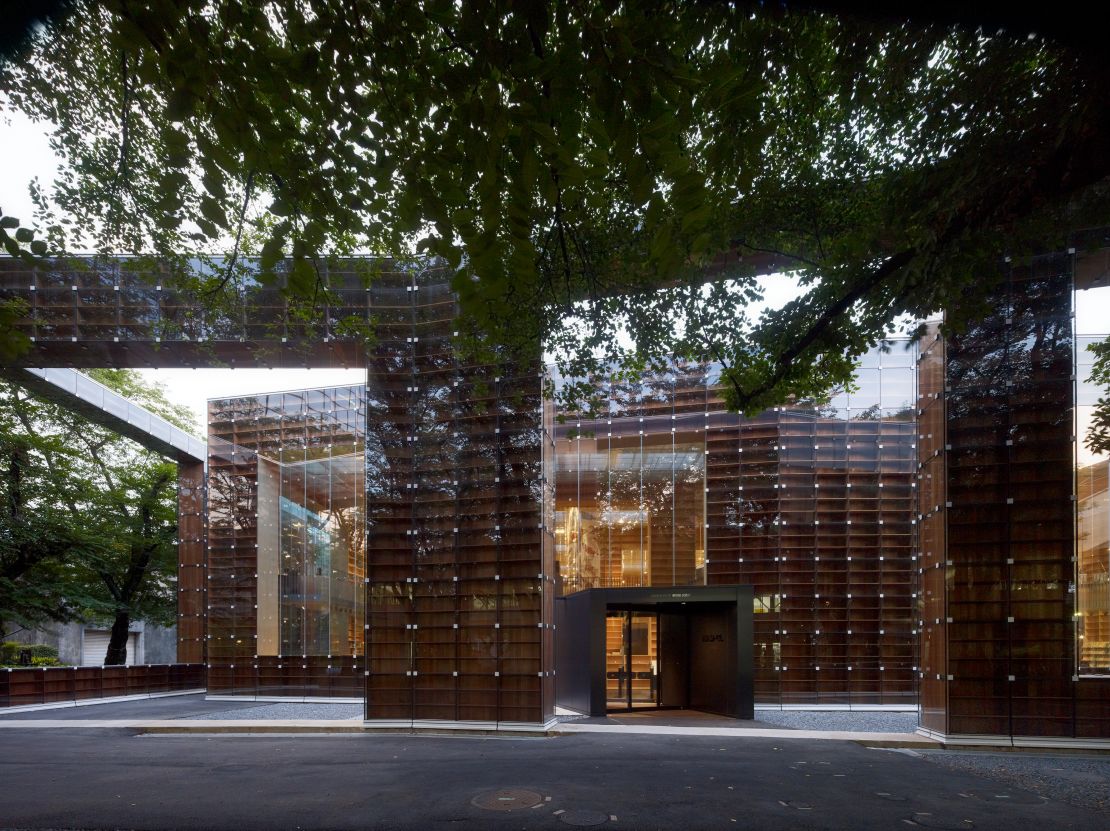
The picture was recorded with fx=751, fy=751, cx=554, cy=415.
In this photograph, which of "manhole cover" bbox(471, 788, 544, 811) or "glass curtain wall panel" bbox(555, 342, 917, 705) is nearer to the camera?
"manhole cover" bbox(471, 788, 544, 811)

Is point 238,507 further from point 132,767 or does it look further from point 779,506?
point 779,506

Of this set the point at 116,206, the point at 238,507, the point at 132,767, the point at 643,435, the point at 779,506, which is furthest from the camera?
the point at 238,507

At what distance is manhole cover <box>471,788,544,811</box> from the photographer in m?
8.13

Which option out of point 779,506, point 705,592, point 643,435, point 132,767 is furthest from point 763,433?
point 132,767

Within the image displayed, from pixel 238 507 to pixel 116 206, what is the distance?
1738cm

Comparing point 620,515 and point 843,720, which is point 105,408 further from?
point 843,720

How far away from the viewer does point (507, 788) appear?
902 cm

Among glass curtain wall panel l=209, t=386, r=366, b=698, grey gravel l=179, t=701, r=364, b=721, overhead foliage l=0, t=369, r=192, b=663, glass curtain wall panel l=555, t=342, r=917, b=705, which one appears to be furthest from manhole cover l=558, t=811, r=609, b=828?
overhead foliage l=0, t=369, r=192, b=663

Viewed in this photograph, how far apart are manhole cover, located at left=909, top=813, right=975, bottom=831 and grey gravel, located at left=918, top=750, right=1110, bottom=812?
200cm

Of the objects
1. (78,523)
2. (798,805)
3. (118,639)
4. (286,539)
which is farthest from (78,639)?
Answer: (798,805)

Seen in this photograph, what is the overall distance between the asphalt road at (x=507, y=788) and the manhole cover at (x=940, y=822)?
13 millimetres

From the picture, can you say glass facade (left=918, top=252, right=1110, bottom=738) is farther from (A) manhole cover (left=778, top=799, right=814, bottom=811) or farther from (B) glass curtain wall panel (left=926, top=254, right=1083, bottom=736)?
(A) manhole cover (left=778, top=799, right=814, bottom=811)

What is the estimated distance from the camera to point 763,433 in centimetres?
2019

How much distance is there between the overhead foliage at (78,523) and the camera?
25.3 m
